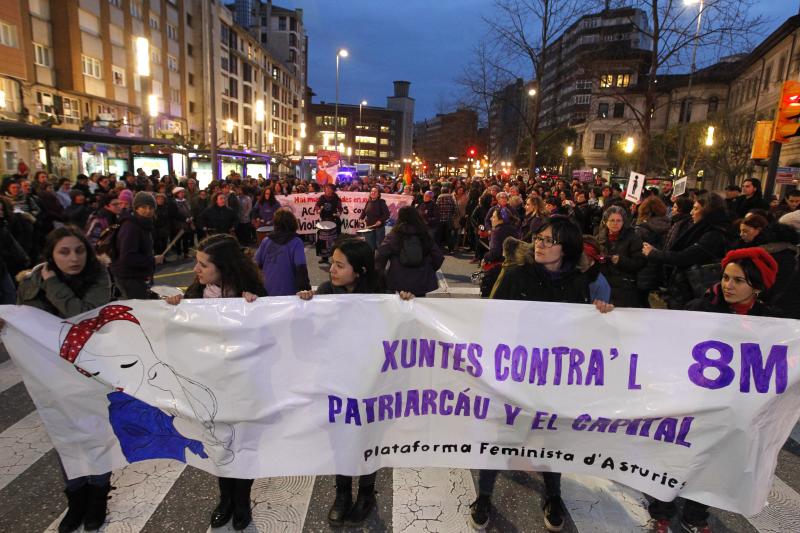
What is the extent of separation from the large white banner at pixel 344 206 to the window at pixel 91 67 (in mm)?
25215

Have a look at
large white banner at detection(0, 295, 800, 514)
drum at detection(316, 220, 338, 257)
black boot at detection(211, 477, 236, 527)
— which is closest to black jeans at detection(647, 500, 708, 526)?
large white banner at detection(0, 295, 800, 514)

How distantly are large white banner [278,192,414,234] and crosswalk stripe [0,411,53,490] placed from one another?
8999 millimetres

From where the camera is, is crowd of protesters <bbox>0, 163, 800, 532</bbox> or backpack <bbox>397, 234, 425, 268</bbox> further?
backpack <bbox>397, 234, 425, 268</bbox>

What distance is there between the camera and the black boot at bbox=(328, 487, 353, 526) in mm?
3053

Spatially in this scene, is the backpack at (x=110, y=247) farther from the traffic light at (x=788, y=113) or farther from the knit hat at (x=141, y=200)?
the traffic light at (x=788, y=113)

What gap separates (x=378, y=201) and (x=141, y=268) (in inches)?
262

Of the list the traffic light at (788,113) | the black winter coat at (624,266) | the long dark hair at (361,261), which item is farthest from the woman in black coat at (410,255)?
the traffic light at (788,113)

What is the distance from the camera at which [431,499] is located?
334 cm

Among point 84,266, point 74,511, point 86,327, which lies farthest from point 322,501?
point 84,266

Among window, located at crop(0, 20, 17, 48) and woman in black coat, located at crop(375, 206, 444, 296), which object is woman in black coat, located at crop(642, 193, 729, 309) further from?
window, located at crop(0, 20, 17, 48)

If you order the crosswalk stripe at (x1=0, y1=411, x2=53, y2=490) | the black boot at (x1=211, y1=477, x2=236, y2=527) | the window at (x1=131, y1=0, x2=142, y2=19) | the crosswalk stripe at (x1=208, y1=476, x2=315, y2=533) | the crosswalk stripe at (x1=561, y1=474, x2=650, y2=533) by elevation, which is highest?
the window at (x1=131, y1=0, x2=142, y2=19)

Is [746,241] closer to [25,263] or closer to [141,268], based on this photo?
[141,268]

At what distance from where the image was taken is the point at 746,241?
5.35m

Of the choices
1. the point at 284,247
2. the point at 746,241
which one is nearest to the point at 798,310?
→ the point at 746,241
